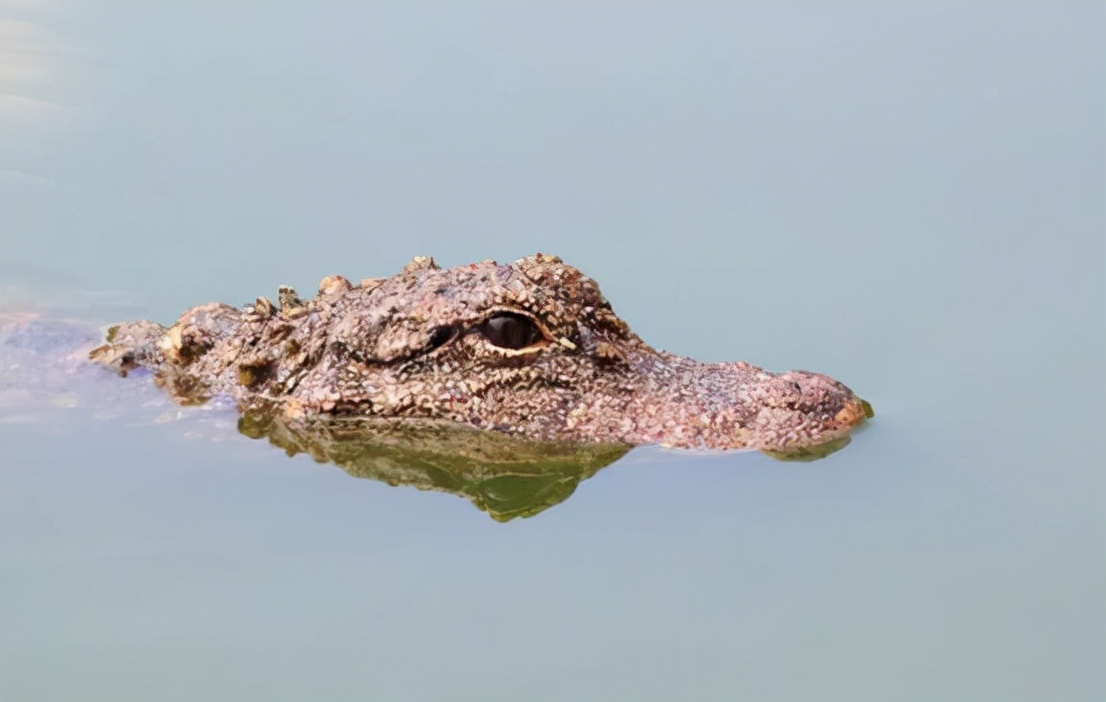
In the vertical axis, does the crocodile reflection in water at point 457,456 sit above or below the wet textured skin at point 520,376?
below

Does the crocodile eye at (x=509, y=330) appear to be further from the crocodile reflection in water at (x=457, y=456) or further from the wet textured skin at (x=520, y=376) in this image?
the crocodile reflection in water at (x=457, y=456)

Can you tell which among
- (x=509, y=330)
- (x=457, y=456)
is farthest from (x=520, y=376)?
(x=457, y=456)

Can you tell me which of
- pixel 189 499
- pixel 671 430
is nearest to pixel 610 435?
pixel 671 430

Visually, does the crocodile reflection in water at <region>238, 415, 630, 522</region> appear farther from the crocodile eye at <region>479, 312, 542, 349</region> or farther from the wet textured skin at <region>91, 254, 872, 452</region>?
the crocodile eye at <region>479, 312, 542, 349</region>

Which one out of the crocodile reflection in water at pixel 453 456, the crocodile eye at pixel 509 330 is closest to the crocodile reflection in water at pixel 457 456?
the crocodile reflection in water at pixel 453 456

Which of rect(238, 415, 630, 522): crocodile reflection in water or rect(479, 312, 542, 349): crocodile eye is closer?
rect(238, 415, 630, 522): crocodile reflection in water

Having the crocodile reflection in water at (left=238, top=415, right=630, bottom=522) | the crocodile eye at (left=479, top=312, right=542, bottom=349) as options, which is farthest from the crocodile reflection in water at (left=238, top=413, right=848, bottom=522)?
the crocodile eye at (left=479, top=312, right=542, bottom=349)

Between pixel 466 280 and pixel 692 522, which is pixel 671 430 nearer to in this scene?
pixel 692 522

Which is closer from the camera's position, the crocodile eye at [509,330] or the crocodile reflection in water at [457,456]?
the crocodile reflection in water at [457,456]
